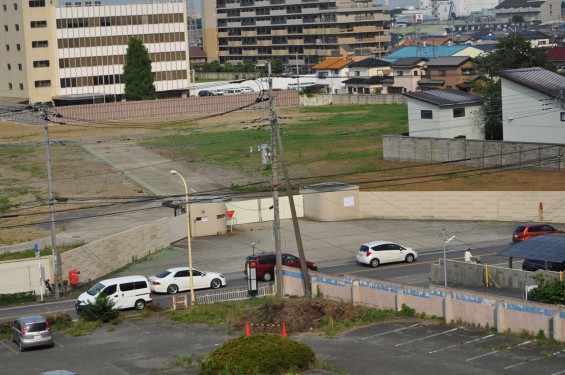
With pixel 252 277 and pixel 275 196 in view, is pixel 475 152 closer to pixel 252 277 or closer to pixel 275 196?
pixel 252 277

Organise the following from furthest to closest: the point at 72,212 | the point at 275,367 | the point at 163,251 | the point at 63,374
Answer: the point at 72,212 < the point at 163,251 < the point at 275,367 < the point at 63,374

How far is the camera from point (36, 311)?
4469 centimetres

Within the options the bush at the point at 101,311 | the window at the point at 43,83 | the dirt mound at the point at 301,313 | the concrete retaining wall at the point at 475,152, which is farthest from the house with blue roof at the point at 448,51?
the bush at the point at 101,311

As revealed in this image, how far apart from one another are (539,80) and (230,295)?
38.8 metres

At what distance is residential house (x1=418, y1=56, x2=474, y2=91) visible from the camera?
125m

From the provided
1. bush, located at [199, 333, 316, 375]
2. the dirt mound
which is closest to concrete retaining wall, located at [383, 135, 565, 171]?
the dirt mound

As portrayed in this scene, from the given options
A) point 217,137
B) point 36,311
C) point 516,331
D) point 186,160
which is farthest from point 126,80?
point 516,331

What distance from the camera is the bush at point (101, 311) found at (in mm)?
40156

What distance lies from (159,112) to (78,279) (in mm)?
75838

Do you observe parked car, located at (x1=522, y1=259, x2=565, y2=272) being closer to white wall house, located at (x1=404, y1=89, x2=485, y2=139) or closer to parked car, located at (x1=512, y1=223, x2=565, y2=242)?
parked car, located at (x1=512, y1=223, x2=565, y2=242)

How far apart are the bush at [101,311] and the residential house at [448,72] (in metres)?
89.0

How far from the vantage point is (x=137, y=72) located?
12700 centimetres

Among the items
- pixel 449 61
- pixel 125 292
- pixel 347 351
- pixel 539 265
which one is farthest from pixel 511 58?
pixel 347 351

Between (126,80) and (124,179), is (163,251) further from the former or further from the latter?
(126,80)
